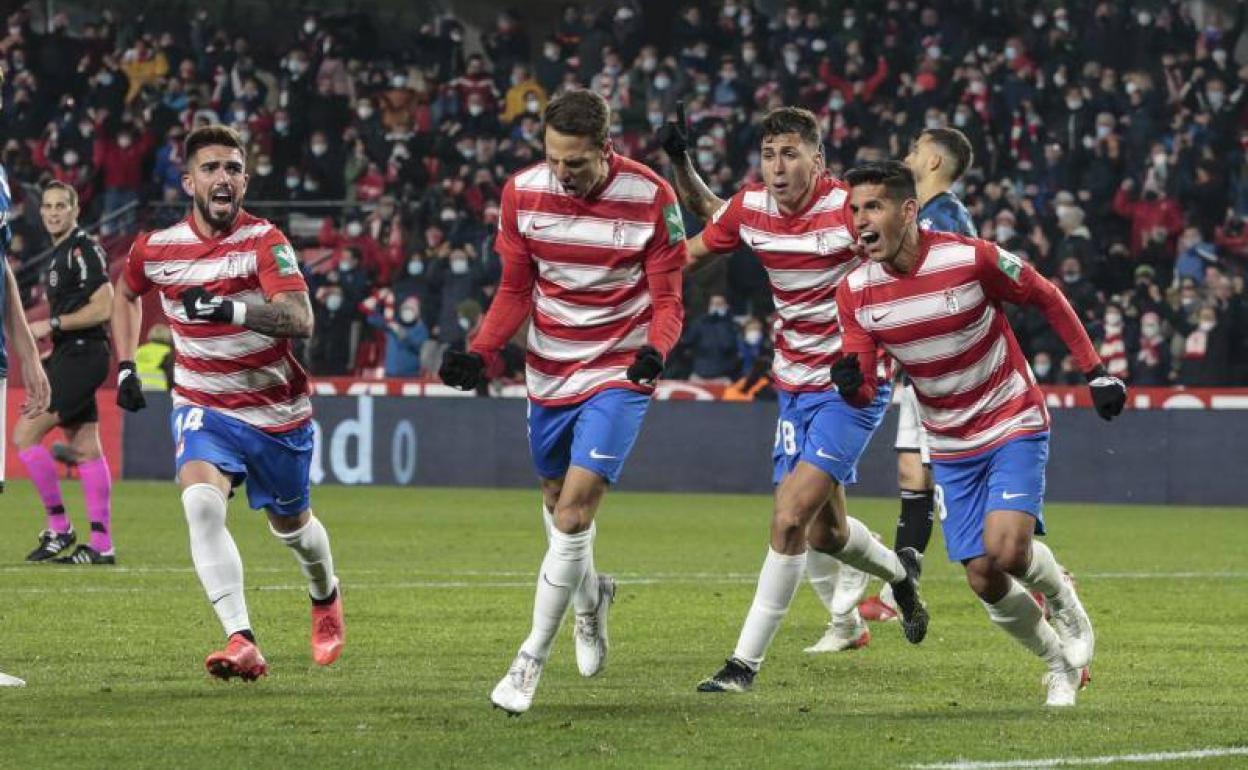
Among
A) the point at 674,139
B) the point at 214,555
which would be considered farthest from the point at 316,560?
the point at 674,139

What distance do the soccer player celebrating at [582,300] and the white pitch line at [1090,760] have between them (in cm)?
196

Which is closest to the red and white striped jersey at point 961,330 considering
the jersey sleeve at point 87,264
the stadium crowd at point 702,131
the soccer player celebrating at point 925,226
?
the soccer player celebrating at point 925,226

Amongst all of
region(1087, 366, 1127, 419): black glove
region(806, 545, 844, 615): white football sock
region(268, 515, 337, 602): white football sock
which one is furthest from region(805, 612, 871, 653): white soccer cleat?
region(1087, 366, 1127, 419): black glove

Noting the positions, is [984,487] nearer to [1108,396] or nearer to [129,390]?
[1108,396]

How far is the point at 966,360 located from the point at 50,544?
8.24 metres

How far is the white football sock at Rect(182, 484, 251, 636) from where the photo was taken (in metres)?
8.58

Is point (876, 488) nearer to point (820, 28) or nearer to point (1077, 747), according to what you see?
point (820, 28)

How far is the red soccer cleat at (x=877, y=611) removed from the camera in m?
11.7

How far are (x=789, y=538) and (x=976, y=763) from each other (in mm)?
2245

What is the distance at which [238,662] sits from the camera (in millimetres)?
8180

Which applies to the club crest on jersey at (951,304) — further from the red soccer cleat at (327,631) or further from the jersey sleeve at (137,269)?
the jersey sleeve at (137,269)

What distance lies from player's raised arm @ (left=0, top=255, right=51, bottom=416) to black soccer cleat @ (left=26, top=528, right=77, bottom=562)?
574 centimetres

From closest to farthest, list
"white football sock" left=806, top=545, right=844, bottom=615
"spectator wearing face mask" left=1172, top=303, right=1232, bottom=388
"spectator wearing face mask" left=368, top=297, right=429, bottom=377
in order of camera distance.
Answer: "white football sock" left=806, top=545, right=844, bottom=615
"spectator wearing face mask" left=1172, top=303, right=1232, bottom=388
"spectator wearing face mask" left=368, top=297, right=429, bottom=377

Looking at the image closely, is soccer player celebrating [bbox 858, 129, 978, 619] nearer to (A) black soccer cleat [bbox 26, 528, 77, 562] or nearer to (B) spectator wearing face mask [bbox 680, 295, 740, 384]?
(A) black soccer cleat [bbox 26, 528, 77, 562]
